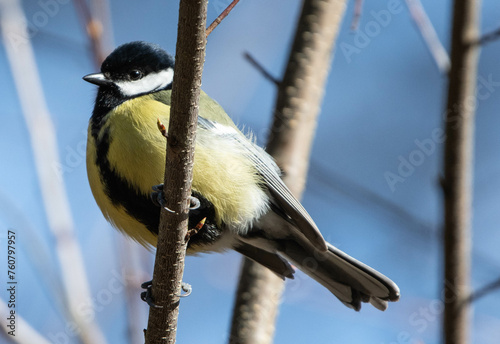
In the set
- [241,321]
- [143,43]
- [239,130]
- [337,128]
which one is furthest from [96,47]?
[337,128]

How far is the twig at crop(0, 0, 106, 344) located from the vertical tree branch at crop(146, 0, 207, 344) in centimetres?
46

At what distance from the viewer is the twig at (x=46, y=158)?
2.06 meters

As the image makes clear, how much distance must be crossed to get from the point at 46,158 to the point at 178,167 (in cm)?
84

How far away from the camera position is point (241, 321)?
240cm

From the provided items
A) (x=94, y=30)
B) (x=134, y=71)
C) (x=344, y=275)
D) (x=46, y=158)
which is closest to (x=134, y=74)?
(x=134, y=71)

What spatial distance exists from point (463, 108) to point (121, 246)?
4.92ft

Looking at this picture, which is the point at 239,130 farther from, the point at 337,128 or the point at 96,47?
the point at 337,128

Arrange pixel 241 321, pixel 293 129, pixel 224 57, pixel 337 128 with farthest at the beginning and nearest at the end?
1. pixel 337 128
2. pixel 224 57
3. pixel 293 129
4. pixel 241 321

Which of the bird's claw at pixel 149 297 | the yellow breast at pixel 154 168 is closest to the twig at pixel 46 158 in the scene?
the yellow breast at pixel 154 168

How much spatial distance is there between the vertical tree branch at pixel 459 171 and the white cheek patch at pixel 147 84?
111 cm

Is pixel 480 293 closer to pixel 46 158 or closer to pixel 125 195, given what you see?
pixel 125 195

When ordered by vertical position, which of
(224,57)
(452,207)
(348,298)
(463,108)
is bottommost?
(348,298)

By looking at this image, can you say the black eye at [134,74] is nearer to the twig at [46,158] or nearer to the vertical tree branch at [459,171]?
the twig at [46,158]

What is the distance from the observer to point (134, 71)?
95.0 inches
